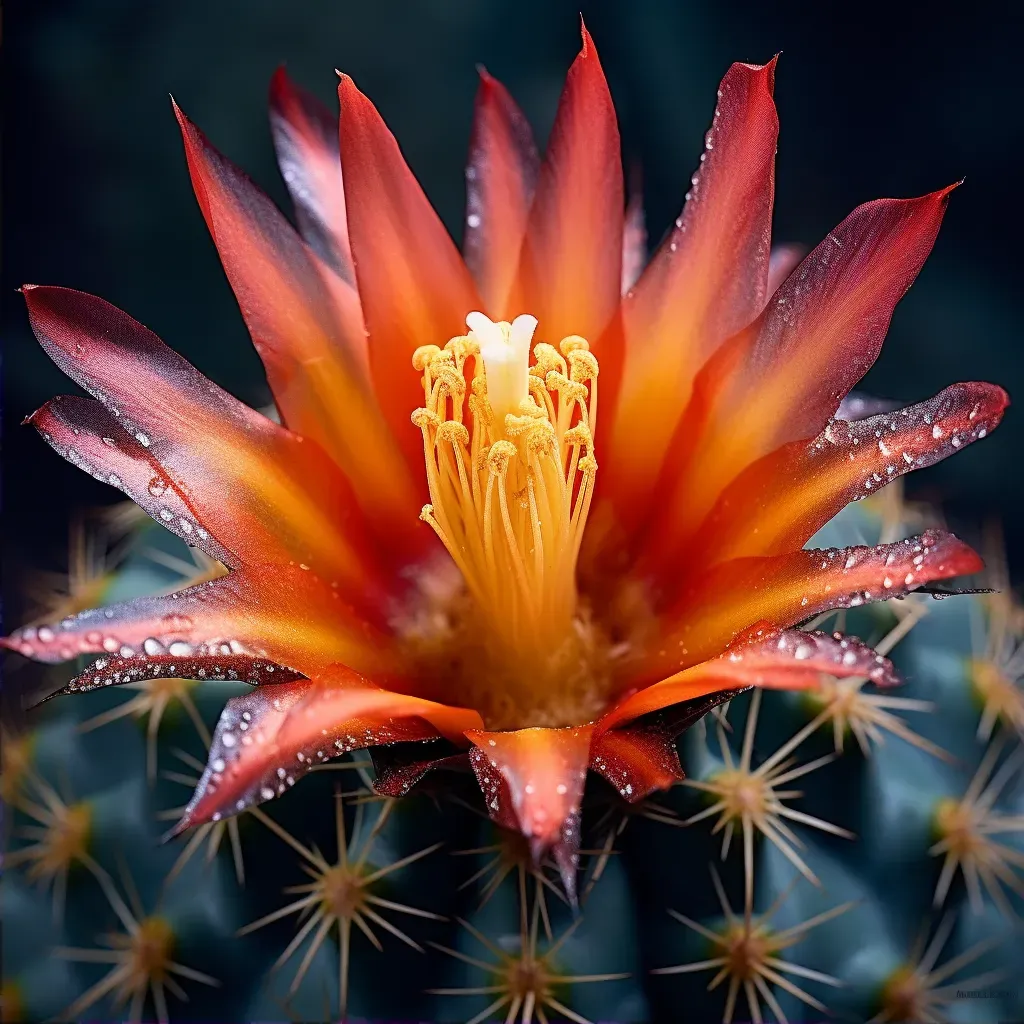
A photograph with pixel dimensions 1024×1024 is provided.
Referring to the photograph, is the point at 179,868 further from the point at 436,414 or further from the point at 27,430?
the point at 27,430

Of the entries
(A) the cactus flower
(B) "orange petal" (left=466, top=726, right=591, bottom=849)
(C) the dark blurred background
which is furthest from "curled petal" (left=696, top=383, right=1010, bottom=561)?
(C) the dark blurred background

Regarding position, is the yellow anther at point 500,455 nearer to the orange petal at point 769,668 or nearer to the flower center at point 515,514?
the flower center at point 515,514

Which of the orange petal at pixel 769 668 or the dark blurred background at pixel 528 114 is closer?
the orange petal at pixel 769 668

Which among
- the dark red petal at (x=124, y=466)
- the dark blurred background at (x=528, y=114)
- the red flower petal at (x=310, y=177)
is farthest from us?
the dark blurred background at (x=528, y=114)

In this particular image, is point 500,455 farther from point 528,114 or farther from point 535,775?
point 528,114

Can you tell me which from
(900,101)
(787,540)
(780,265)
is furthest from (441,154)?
(787,540)

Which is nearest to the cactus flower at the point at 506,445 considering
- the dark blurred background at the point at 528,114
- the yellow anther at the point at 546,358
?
the yellow anther at the point at 546,358

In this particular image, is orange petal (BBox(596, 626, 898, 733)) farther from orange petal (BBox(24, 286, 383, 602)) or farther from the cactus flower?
orange petal (BBox(24, 286, 383, 602))
